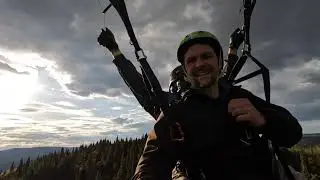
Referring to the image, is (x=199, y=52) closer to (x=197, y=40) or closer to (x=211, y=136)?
(x=197, y=40)

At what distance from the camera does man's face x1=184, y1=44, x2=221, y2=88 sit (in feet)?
19.2

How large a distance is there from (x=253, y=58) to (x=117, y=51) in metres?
5.55

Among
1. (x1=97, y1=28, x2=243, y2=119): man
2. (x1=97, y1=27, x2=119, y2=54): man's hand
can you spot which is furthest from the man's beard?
(x1=97, y1=27, x2=119, y2=54): man's hand

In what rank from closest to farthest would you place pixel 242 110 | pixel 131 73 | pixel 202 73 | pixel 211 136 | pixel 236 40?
1. pixel 242 110
2. pixel 211 136
3. pixel 202 73
4. pixel 131 73
5. pixel 236 40

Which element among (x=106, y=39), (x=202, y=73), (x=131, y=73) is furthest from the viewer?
(x=131, y=73)

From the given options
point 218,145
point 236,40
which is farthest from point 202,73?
point 236,40

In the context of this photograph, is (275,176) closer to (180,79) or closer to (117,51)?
(180,79)

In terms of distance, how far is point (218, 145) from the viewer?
5562 mm

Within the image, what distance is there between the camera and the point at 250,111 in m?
4.93

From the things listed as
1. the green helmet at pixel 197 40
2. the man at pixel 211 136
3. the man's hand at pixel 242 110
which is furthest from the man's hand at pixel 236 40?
the man's hand at pixel 242 110

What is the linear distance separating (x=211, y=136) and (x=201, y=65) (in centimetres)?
114

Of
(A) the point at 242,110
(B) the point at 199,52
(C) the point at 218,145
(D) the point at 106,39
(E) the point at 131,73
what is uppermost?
(D) the point at 106,39

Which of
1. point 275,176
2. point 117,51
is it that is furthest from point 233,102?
point 117,51

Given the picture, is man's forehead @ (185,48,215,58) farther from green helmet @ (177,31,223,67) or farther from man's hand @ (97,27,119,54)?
man's hand @ (97,27,119,54)
